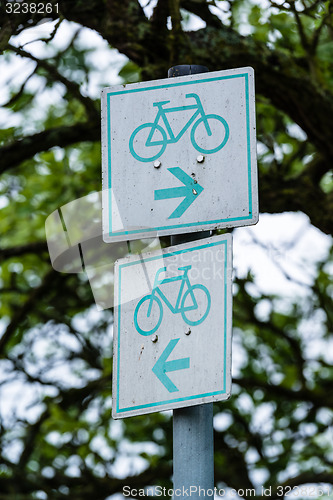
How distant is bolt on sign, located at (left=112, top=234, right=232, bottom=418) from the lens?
205 cm

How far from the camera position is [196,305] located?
6.95 ft

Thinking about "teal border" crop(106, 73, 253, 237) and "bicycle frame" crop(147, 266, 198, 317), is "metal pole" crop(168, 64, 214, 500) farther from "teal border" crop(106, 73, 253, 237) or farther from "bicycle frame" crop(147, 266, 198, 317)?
"teal border" crop(106, 73, 253, 237)

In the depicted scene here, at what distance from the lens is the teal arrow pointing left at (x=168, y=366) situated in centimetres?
207

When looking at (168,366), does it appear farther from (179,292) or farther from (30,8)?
(30,8)

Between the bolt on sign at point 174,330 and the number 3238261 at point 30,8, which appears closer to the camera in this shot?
the bolt on sign at point 174,330

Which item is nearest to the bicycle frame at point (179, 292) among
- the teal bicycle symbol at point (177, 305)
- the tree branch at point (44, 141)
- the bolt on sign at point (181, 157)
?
the teal bicycle symbol at point (177, 305)

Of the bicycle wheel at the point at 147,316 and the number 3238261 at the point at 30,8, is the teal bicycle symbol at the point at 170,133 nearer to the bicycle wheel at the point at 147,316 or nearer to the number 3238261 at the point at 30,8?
the bicycle wheel at the point at 147,316

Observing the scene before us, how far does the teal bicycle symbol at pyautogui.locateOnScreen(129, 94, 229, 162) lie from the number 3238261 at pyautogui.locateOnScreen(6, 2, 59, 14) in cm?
145

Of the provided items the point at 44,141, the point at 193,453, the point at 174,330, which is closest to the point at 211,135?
the point at 174,330

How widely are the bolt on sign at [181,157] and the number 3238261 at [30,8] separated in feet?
4.47

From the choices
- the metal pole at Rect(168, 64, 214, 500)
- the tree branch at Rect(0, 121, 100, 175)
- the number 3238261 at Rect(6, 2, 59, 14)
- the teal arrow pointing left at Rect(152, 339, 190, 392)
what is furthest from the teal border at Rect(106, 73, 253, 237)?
the tree branch at Rect(0, 121, 100, 175)

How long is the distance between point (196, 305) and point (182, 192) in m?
0.34

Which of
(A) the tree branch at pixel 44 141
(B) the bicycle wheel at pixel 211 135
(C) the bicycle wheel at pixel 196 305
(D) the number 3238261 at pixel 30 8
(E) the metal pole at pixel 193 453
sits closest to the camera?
(E) the metal pole at pixel 193 453

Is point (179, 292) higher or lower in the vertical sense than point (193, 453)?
higher
